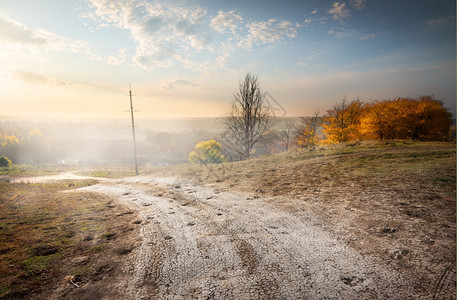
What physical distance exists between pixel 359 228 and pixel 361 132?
30658 mm

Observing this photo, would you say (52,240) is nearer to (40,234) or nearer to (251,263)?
(40,234)

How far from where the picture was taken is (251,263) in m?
3.64

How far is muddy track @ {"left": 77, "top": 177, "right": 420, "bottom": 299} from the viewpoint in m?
2.92

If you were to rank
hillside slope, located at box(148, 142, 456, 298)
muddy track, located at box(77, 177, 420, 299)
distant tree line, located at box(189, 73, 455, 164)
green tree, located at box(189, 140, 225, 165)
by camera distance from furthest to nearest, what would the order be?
green tree, located at box(189, 140, 225, 165)
distant tree line, located at box(189, 73, 455, 164)
hillside slope, located at box(148, 142, 456, 298)
muddy track, located at box(77, 177, 420, 299)

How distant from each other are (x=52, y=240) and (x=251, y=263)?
4.81m

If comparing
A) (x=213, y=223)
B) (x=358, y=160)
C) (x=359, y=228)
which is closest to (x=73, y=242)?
(x=213, y=223)

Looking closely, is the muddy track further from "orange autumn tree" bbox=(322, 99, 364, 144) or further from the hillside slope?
"orange autumn tree" bbox=(322, 99, 364, 144)

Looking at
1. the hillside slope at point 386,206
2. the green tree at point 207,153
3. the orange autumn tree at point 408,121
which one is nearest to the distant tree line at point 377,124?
the orange autumn tree at point 408,121

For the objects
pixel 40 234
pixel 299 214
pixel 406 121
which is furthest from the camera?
pixel 406 121

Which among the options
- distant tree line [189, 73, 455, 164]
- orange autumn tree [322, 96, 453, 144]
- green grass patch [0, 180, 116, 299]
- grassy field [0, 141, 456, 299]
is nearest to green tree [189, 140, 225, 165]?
distant tree line [189, 73, 455, 164]

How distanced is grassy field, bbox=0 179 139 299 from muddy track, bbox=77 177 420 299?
91 centimetres

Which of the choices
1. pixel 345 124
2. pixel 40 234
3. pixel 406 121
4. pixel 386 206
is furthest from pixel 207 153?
pixel 386 206

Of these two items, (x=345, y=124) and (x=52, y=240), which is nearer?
(x=52, y=240)

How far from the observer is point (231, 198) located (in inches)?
304
